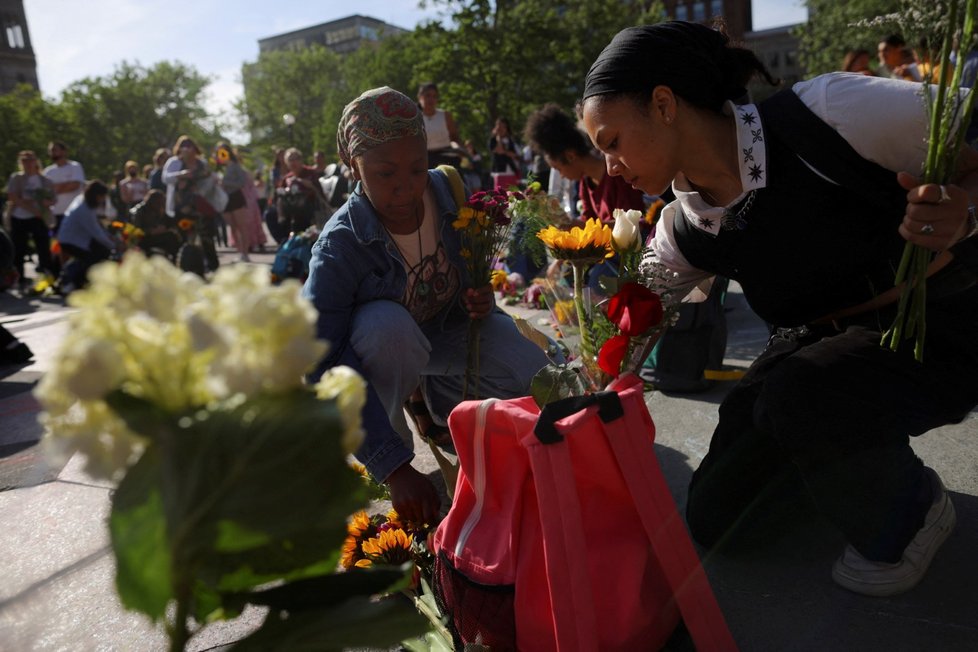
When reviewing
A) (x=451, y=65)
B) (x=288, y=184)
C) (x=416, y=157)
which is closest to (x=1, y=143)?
(x=451, y=65)

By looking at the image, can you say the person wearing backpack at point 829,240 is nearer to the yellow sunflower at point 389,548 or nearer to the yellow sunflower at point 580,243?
the yellow sunflower at point 580,243

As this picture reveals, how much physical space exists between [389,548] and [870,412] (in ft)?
3.95

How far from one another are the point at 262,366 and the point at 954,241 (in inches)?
57.5

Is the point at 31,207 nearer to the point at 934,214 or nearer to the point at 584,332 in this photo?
the point at 584,332

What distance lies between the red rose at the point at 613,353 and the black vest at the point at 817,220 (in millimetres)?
565

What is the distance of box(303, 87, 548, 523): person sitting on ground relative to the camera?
2.10 metres

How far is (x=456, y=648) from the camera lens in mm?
1694

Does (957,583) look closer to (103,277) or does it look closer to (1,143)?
(103,277)

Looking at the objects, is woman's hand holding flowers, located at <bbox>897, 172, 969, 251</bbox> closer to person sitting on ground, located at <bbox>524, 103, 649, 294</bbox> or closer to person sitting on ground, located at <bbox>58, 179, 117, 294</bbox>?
person sitting on ground, located at <bbox>524, 103, 649, 294</bbox>

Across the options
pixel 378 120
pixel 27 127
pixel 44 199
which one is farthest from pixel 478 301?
pixel 27 127

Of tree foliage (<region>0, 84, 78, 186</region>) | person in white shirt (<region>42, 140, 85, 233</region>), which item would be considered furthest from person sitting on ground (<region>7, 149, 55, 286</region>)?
tree foliage (<region>0, 84, 78, 186</region>)

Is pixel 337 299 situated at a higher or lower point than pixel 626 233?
lower

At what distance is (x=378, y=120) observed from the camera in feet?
7.46

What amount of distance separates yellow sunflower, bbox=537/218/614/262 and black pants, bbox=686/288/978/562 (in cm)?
53
